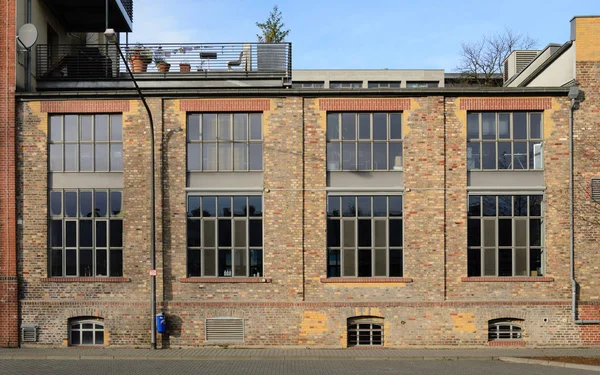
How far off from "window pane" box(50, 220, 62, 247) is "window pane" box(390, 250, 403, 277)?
10.6 m

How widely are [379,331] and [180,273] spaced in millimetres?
6514

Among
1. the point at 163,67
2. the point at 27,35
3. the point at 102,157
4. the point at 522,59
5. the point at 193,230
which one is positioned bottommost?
the point at 193,230

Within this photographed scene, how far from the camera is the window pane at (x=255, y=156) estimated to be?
20094 millimetres

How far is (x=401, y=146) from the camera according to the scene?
20062mm

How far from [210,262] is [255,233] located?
1701mm

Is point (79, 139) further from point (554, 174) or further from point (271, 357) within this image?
point (554, 174)

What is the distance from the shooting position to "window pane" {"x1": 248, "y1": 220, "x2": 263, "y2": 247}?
65.5 feet

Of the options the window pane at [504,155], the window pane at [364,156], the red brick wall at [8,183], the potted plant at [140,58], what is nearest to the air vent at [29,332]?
the red brick wall at [8,183]

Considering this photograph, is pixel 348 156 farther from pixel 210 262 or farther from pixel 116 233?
pixel 116 233

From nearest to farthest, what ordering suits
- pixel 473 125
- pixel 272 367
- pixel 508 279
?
pixel 272 367, pixel 508 279, pixel 473 125

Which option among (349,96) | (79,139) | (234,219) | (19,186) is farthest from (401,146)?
(19,186)

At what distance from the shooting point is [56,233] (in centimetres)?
2002

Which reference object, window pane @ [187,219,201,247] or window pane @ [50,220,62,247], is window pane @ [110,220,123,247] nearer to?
window pane @ [50,220,62,247]

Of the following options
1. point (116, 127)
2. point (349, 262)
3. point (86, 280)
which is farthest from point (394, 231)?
point (86, 280)
